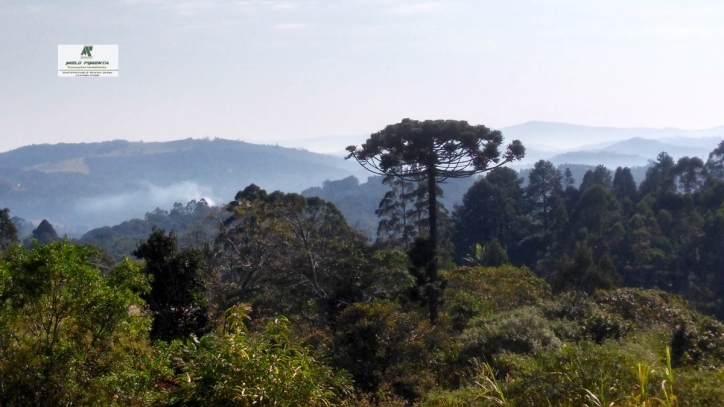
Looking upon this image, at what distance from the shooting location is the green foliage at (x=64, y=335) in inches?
174

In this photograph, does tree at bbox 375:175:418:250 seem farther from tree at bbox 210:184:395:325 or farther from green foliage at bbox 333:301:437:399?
green foliage at bbox 333:301:437:399

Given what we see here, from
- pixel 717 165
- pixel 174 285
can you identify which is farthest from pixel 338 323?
pixel 717 165

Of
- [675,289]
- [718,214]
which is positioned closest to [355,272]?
[675,289]

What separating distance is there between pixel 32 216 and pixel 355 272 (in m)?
191

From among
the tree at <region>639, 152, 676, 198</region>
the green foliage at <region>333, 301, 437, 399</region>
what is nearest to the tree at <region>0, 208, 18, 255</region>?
the green foliage at <region>333, 301, 437, 399</region>

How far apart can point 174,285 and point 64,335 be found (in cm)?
785

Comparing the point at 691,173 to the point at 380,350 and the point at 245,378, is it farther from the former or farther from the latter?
the point at 245,378

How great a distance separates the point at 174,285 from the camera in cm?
1238

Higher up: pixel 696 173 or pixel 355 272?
pixel 696 173

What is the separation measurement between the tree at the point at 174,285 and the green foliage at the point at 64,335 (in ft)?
24.0

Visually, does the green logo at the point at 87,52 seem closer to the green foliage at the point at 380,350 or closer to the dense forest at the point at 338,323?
the dense forest at the point at 338,323

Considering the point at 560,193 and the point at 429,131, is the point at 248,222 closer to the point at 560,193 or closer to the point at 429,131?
the point at 429,131

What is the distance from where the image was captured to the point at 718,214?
32656 millimetres

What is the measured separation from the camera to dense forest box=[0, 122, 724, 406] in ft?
14.8
